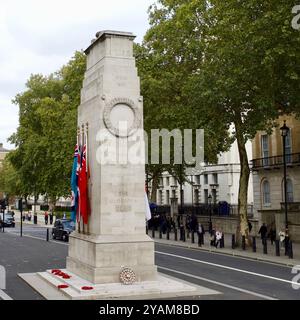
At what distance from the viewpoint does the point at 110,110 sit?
15.8m

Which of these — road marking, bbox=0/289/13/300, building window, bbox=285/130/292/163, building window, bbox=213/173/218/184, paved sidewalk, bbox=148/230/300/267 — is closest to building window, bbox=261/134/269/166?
building window, bbox=285/130/292/163

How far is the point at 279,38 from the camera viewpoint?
891 inches

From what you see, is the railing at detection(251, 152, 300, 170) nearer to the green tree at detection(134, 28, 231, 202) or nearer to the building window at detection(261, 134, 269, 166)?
the building window at detection(261, 134, 269, 166)

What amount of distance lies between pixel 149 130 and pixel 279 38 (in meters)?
15.4

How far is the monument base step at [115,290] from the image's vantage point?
13898 mm

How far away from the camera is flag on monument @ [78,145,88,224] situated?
53.5 ft

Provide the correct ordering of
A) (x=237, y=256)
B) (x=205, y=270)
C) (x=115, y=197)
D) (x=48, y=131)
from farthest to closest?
(x=48, y=131) < (x=237, y=256) < (x=205, y=270) < (x=115, y=197)

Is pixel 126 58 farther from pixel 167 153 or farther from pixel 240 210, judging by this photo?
pixel 167 153

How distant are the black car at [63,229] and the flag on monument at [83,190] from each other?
18.8 m

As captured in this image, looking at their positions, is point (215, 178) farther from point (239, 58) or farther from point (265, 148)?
point (239, 58)

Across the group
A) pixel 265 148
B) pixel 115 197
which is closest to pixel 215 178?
pixel 265 148

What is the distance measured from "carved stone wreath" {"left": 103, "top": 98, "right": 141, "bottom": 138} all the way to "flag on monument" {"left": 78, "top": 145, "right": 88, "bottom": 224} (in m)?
1.80

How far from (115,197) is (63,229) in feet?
70.2
